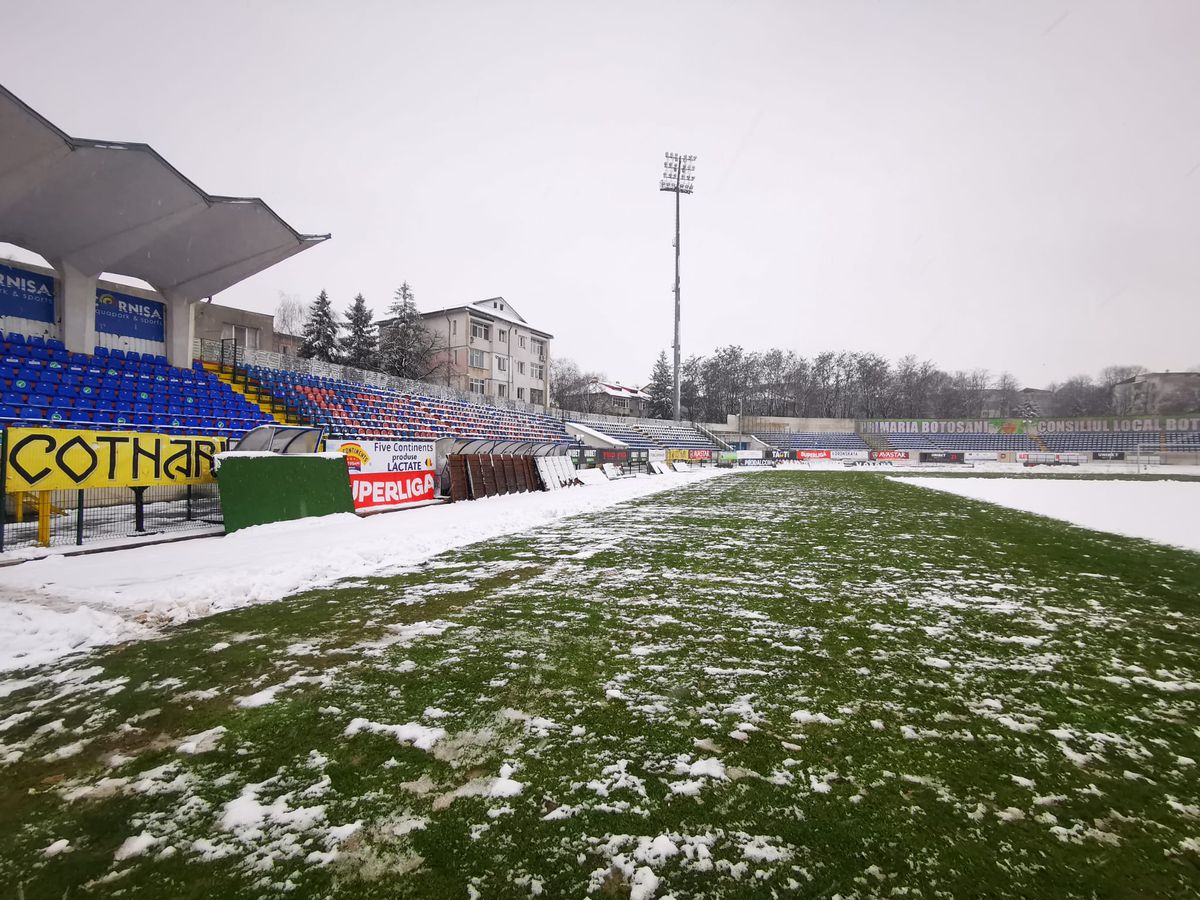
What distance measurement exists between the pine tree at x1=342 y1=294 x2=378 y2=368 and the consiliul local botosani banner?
1428 inches

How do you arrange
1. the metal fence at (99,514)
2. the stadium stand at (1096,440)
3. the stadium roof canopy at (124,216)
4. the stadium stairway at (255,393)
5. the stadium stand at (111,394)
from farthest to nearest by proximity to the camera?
the stadium stand at (1096,440), the stadium stairway at (255,393), the stadium stand at (111,394), the stadium roof canopy at (124,216), the metal fence at (99,514)

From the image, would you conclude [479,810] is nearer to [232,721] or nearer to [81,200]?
[232,721]

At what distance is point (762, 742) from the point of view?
281 centimetres

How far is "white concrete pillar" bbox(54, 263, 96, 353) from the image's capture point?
1561 centimetres

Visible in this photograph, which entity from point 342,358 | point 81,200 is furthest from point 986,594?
point 342,358

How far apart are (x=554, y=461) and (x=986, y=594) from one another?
16.9 m

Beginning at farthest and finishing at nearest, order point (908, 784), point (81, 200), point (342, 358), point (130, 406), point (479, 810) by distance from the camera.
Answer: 1. point (342, 358)
2. point (130, 406)
3. point (81, 200)
4. point (908, 784)
5. point (479, 810)

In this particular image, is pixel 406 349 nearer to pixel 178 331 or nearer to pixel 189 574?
pixel 178 331

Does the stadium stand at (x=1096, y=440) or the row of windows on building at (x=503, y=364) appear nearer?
the row of windows on building at (x=503, y=364)

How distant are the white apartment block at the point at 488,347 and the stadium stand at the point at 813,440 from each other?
2915 centimetres

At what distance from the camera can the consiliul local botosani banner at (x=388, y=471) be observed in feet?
A: 45.8

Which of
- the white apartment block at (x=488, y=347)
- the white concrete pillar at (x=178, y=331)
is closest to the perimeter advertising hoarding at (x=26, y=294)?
the white concrete pillar at (x=178, y=331)

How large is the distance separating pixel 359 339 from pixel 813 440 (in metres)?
50.2

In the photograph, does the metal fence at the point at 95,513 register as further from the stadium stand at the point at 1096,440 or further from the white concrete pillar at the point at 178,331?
the stadium stand at the point at 1096,440
